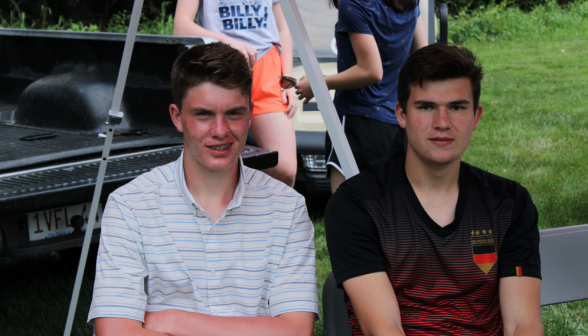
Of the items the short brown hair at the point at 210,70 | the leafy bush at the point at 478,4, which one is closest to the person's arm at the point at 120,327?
the short brown hair at the point at 210,70

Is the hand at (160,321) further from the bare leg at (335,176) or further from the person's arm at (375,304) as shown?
the bare leg at (335,176)

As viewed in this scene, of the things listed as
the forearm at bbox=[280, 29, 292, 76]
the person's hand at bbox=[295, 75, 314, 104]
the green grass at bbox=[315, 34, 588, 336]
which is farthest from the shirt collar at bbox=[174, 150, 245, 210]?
the forearm at bbox=[280, 29, 292, 76]

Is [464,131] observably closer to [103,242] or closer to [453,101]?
[453,101]

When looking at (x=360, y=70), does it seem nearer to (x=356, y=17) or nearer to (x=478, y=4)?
(x=356, y=17)

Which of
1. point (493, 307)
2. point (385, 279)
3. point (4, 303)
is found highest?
point (385, 279)

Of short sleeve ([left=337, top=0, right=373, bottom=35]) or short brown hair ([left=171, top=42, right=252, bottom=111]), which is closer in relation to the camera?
short brown hair ([left=171, top=42, right=252, bottom=111])

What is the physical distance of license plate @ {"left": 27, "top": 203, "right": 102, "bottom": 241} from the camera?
272 cm

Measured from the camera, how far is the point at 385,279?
1.95 m

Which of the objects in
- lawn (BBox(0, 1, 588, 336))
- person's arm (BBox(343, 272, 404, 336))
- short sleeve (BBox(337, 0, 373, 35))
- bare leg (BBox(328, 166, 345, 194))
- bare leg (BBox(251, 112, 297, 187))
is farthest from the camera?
bare leg (BBox(251, 112, 297, 187))

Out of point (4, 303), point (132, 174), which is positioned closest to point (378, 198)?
point (132, 174)

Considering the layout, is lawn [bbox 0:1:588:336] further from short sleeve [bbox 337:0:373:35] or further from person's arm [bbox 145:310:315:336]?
short sleeve [bbox 337:0:373:35]

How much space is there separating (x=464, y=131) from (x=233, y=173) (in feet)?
2.61

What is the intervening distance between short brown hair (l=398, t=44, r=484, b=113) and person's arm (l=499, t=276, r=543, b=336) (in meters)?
0.65

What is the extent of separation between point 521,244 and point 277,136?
187 cm
